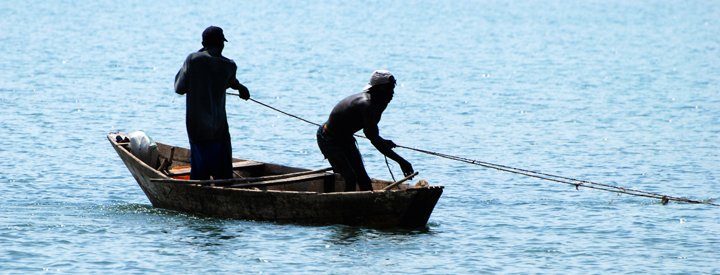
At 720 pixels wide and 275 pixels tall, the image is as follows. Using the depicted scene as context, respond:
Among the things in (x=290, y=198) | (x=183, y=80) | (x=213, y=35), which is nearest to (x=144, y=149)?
(x=183, y=80)

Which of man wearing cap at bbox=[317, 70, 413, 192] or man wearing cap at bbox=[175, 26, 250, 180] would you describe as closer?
man wearing cap at bbox=[317, 70, 413, 192]

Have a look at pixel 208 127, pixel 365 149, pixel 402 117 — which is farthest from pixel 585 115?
pixel 208 127

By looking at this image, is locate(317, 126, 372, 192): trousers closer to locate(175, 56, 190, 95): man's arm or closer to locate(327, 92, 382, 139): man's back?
locate(327, 92, 382, 139): man's back

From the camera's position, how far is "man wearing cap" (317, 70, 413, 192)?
647 inches

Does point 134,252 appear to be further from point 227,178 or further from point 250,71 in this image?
point 250,71

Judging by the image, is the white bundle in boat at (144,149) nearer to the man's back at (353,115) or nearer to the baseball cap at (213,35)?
the baseball cap at (213,35)

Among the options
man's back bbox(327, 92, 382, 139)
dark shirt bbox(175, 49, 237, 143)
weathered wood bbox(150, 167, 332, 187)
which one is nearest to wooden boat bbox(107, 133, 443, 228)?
weathered wood bbox(150, 167, 332, 187)

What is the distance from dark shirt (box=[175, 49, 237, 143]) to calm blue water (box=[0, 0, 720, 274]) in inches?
42.4

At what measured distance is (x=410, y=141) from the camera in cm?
2777

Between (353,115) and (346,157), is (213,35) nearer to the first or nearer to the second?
(353,115)

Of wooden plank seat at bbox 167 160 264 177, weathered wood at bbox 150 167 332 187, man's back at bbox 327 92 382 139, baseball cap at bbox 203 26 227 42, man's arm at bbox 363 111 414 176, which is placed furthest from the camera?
wooden plank seat at bbox 167 160 264 177

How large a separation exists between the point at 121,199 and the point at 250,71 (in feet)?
81.8

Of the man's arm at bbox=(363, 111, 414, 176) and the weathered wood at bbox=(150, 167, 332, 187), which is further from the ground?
the man's arm at bbox=(363, 111, 414, 176)

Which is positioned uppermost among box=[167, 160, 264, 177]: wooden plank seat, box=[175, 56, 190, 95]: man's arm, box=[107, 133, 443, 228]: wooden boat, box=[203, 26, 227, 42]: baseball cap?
box=[203, 26, 227, 42]: baseball cap
